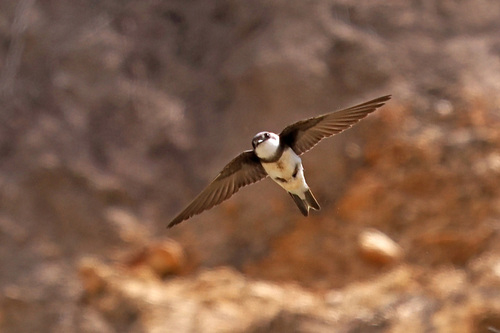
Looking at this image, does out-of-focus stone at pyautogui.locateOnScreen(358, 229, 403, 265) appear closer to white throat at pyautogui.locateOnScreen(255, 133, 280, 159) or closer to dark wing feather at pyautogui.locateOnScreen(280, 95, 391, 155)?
dark wing feather at pyautogui.locateOnScreen(280, 95, 391, 155)

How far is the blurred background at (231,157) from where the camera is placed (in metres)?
5.70

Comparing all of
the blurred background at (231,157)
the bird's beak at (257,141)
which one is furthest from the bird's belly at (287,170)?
the blurred background at (231,157)

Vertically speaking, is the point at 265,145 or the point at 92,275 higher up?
the point at 92,275

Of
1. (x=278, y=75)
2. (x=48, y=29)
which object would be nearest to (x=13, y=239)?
(x=48, y=29)

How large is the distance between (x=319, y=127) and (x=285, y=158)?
0.22 metres

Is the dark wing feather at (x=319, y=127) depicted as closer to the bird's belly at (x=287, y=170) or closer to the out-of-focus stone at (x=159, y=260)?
the bird's belly at (x=287, y=170)

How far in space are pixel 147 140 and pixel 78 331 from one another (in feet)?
6.05

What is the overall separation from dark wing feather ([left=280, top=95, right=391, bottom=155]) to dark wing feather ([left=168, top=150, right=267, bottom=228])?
21 centimetres

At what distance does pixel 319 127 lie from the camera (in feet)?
11.5

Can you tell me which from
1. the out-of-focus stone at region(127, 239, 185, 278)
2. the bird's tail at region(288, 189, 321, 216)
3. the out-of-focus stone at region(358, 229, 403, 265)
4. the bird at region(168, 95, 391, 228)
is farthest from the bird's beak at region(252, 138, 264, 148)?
the out-of-focus stone at region(127, 239, 185, 278)

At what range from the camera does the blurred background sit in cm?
570

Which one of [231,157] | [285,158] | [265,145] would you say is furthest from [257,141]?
[231,157]

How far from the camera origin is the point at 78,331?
227 inches

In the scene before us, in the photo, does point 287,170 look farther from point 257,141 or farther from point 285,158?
point 257,141
